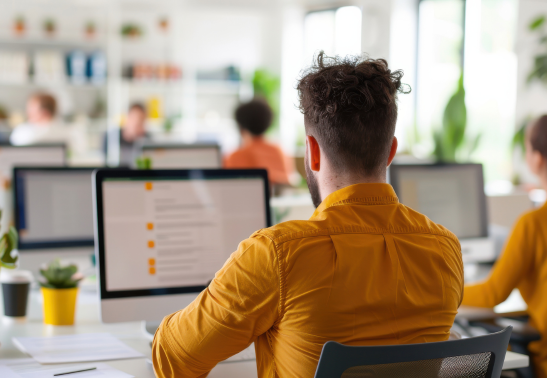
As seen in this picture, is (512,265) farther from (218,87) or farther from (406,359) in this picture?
(218,87)

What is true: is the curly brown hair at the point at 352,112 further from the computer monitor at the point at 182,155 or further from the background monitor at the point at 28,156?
the background monitor at the point at 28,156

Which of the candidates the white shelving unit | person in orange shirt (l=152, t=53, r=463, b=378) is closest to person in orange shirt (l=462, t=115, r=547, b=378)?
person in orange shirt (l=152, t=53, r=463, b=378)

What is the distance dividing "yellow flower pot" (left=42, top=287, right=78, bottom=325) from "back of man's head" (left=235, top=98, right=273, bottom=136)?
258cm

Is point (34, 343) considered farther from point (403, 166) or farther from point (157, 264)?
point (403, 166)

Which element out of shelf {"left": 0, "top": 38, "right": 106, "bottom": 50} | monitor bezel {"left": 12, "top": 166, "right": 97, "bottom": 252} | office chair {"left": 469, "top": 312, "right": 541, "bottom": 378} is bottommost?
office chair {"left": 469, "top": 312, "right": 541, "bottom": 378}

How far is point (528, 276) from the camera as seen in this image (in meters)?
2.07

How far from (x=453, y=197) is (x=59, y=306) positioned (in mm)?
1657

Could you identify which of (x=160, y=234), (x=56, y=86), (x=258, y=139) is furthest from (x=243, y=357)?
(x=56, y=86)

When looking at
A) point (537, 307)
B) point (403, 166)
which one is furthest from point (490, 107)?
point (537, 307)

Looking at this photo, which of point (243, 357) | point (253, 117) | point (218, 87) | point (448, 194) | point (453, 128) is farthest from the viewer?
point (218, 87)

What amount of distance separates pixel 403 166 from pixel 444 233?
141 cm

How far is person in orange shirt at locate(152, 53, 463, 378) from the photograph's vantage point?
3.21ft

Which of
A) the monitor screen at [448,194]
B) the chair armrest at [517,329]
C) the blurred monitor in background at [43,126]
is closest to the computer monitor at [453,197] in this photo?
the monitor screen at [448,194]

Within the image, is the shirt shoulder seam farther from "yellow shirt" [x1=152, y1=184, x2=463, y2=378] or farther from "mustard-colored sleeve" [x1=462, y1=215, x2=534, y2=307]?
"mustard-colored sleeve" [x1=462, y1=215, x2=534, y2=307]
